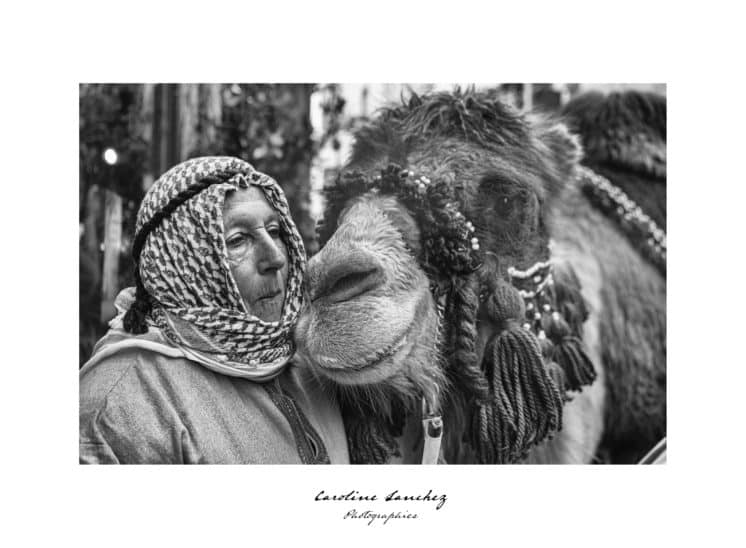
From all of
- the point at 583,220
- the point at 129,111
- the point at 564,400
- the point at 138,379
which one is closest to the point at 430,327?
the point at 564,400

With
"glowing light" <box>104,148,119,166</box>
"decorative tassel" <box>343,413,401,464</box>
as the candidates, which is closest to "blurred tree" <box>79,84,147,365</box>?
"glowing light" <box>104,148,119,166</box>

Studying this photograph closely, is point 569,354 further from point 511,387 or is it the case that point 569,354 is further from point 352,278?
point 352,278

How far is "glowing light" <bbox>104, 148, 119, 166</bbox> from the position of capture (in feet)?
7.25

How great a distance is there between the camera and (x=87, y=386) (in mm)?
1997

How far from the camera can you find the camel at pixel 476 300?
1938 millimetres

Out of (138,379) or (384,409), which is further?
(384,409)

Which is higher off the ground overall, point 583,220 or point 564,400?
point 583,220

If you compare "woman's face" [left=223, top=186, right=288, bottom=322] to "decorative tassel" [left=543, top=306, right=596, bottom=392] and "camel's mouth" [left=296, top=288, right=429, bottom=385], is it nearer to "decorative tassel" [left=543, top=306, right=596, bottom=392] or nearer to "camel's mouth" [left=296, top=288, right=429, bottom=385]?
"camel's mouth" [left=296, top=288, right=429, bottom=385]

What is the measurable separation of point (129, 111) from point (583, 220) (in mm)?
1467

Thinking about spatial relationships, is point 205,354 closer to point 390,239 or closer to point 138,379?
point 138,379

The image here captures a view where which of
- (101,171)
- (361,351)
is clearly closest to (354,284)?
(361,351)

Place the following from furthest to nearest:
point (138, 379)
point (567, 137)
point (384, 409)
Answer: point (567, 137), point (384, 409), point (138, 379)

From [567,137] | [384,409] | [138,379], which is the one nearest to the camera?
[138,379]

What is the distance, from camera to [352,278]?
1919mm
